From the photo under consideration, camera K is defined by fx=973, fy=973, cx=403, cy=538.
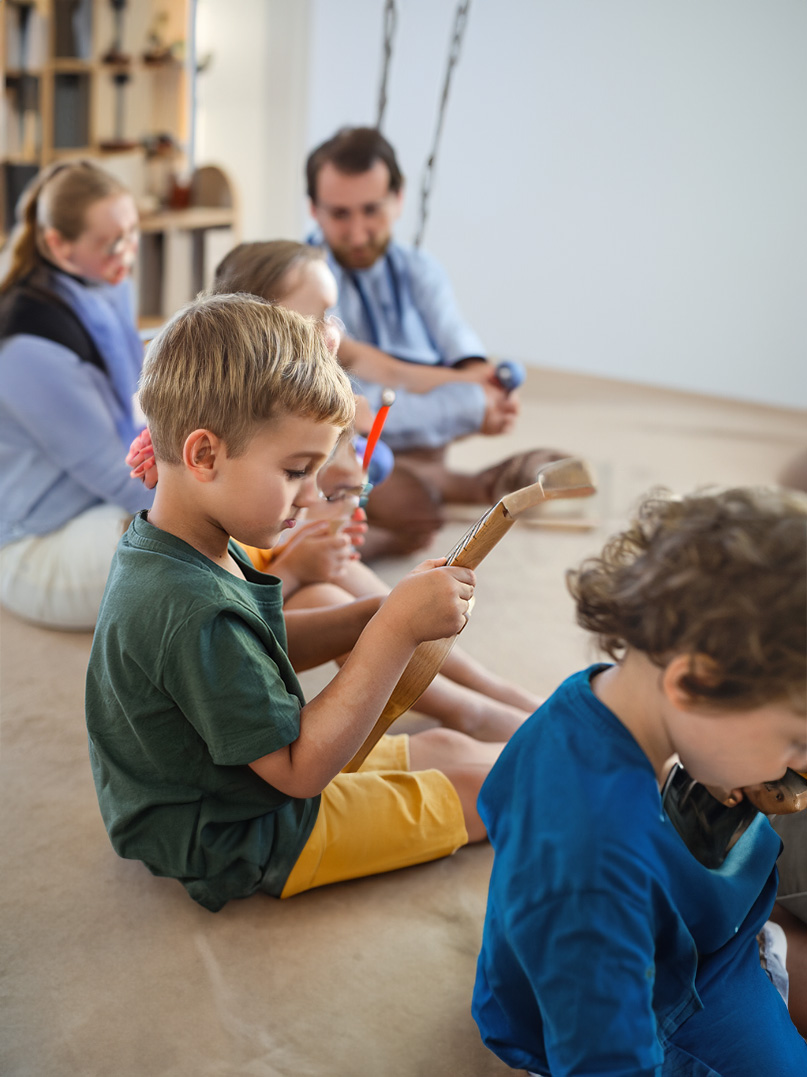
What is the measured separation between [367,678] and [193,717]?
0.16 m

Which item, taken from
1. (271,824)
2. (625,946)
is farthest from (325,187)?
(625,946)

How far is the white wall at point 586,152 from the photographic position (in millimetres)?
3682

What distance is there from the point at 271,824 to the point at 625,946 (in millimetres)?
485

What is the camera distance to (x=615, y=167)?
4.00 meters

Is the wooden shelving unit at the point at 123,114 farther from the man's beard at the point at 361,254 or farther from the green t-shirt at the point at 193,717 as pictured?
the green t-shirt at the point at 193,717

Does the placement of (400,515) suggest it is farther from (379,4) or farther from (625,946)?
(379,4)

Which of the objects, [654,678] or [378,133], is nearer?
[654,678]

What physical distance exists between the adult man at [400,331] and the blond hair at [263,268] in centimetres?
66

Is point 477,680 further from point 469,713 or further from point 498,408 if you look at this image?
point 498,408

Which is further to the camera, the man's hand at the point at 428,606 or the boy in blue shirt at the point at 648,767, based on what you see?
the man's hand at the point at 428,606

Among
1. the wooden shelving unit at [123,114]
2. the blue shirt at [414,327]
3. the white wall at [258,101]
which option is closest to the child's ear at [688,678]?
the blue shirt at [414,327]

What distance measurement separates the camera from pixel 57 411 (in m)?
1.66

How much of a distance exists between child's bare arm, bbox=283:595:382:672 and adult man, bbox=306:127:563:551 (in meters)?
0.86

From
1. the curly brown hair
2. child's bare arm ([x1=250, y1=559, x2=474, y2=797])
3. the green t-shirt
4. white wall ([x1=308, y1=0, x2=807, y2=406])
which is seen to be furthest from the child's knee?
white wall ([x1=308, y1=0, x2=807, y2=406])
